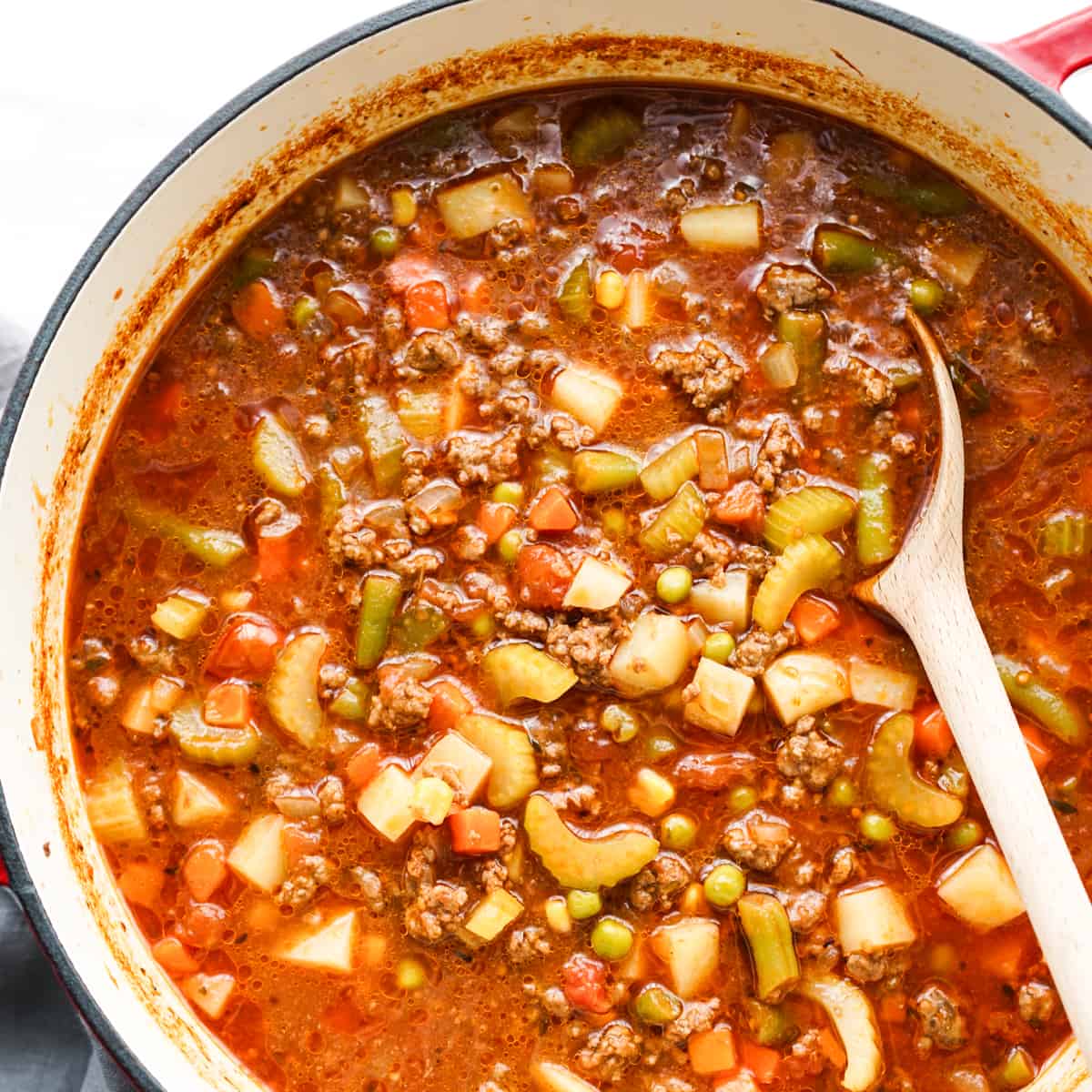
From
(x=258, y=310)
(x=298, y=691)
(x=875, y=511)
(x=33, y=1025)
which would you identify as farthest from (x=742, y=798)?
(x=33, y=1025)

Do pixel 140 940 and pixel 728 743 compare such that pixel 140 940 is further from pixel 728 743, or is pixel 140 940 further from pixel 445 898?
pixel 728 743

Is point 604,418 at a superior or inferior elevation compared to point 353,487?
superior

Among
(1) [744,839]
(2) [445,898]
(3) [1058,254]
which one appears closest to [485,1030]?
(2) [445,898]

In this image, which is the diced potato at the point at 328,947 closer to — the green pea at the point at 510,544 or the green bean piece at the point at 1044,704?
the green pea at the point at 510,544

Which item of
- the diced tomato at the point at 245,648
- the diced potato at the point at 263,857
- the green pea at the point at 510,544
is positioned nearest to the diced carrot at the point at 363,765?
the diced potato at the point at 263,857

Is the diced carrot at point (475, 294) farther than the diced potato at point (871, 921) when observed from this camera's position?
Yes

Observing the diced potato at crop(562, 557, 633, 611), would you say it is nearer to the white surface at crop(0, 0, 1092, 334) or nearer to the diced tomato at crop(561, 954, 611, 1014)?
the diced tomato at crop(561, 954, 611, 1014)
